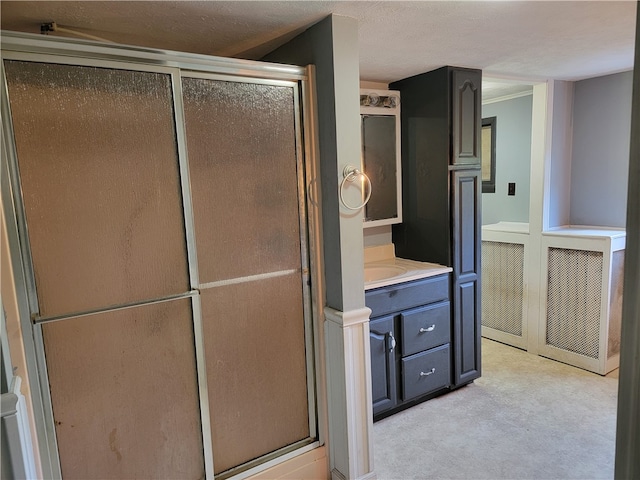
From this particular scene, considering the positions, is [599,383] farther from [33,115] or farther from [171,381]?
[33,115]

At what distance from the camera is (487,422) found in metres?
2.46

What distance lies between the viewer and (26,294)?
140 centimetres

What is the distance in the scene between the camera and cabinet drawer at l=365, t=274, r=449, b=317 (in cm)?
237

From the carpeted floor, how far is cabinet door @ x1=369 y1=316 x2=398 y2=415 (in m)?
0.18

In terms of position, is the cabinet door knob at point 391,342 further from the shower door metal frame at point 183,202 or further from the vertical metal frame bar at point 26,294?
the vertical metal frame bar at point 26,294

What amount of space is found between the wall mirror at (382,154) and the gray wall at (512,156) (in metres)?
1.44

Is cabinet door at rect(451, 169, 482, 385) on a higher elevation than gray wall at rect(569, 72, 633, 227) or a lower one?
lower

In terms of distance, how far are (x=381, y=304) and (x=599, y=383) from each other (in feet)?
5.71

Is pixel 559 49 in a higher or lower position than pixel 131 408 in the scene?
higher

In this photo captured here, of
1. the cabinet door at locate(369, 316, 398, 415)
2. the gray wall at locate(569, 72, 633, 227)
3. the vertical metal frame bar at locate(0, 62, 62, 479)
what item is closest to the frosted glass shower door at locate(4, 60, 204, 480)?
the vertical metal frame bar at locate(0, 62, 62, 479)

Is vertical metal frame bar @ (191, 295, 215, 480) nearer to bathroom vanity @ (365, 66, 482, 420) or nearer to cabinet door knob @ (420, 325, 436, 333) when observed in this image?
bathroom vanity @ (365, 66, 482, 420)

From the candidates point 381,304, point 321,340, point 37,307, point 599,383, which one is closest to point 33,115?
point 37,307

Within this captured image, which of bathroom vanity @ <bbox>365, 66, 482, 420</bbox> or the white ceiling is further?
bathroom vanity @ <bbox>365, 66, 482, 420</bbox>

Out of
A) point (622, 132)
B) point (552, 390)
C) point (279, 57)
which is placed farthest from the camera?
point (622, 132)
